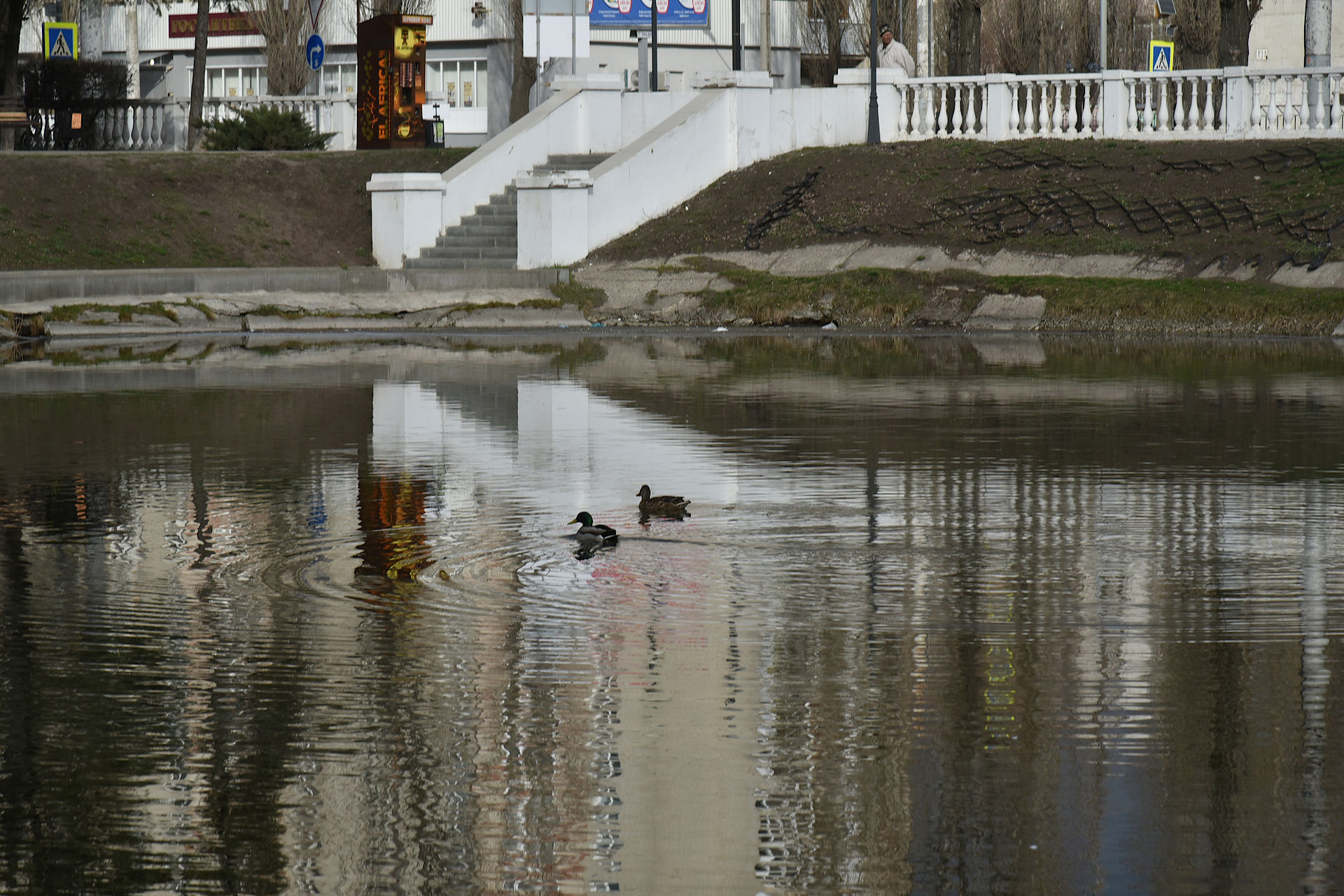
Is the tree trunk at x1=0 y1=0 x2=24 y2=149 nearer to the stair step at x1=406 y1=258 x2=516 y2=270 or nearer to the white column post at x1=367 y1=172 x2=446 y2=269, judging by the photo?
the white column post at x1=367 y1=172 x2=446 y2=269

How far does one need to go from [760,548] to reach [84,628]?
11.8 ft

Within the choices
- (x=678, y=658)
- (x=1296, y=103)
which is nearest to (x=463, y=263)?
(x=1296, y=103)

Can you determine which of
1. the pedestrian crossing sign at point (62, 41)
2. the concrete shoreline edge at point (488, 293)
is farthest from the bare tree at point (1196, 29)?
the pedestrian crossing sign at point (62, 41)

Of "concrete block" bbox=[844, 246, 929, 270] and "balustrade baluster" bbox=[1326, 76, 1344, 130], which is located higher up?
"balustrade baluster" bbox=[1326, 76, 1344, 130]

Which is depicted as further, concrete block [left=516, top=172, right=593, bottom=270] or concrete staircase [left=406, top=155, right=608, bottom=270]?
concrete staircase [left=406, top=155, right=608, bottom=270]

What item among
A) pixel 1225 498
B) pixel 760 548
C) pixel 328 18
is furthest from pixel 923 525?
pixel 328 18

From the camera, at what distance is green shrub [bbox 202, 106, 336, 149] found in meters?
42.1

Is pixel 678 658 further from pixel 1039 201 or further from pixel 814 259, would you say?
pixel 1039 201

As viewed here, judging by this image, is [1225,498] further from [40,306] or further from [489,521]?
[40,306]

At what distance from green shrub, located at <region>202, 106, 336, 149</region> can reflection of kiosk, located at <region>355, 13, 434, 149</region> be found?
1051 mm

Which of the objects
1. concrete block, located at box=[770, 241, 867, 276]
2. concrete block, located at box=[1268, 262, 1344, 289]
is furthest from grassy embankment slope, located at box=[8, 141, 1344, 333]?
concrete block, located at box=[770, 241, 867, 276]

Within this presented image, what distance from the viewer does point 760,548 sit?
10.9m

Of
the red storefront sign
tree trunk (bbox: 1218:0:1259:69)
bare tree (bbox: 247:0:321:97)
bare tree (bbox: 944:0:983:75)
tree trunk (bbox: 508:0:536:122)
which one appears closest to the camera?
tree trunk (bbox: 1218:0:1259:69)

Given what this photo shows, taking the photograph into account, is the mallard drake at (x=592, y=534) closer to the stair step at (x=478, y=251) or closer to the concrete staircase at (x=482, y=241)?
the concrete staircase at (x=482, y=241)
